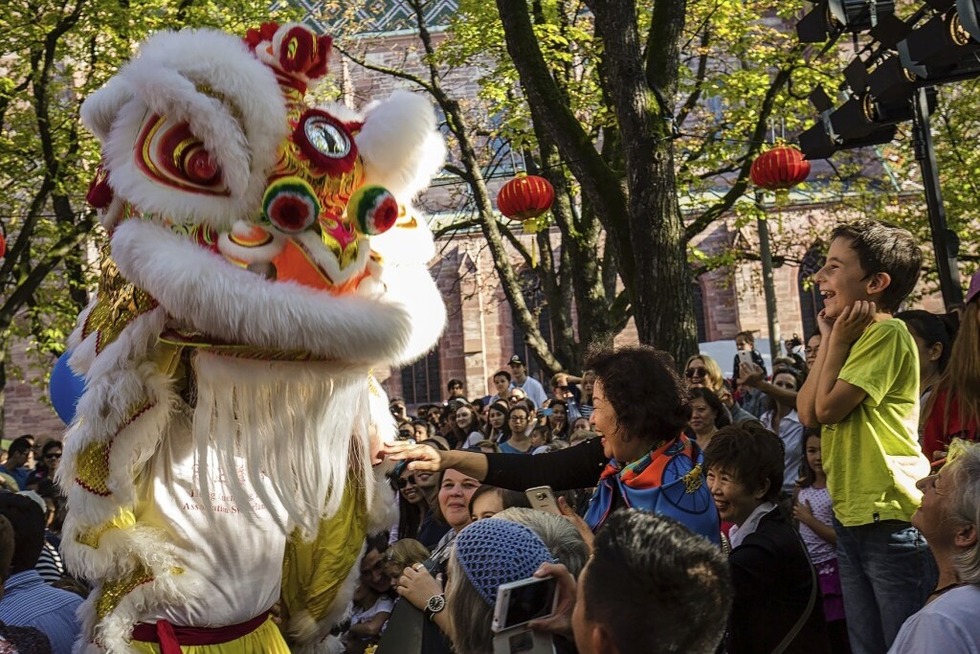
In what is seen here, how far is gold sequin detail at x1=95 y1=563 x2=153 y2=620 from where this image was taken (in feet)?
11.9

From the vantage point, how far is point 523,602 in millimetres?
2432

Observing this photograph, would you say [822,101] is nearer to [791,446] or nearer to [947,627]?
[791,446]

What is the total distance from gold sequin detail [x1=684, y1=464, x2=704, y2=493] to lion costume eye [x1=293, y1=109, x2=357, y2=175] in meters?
1.50

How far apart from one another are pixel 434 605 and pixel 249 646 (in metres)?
0.99

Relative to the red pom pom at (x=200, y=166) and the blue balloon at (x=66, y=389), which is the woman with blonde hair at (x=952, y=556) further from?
the blue balloon at (x=66, y=389)

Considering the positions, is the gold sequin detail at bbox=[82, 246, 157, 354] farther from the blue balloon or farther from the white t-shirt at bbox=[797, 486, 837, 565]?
the white t-shirt at bbox=[797, 486, 837, 565]

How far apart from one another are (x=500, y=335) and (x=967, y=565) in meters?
29.2

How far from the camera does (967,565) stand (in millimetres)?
2961

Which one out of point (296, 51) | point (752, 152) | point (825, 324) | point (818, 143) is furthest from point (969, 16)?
point (752, 152)

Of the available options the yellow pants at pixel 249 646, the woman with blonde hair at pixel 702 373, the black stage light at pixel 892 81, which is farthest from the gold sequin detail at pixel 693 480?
the black stage light at pixel 892 81

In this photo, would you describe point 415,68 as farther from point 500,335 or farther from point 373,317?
point 373,317

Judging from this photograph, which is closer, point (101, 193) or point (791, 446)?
point (101, 193)

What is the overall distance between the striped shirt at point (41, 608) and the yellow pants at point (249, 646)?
3.19 ft

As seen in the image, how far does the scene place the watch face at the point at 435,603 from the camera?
3098 millimetres
